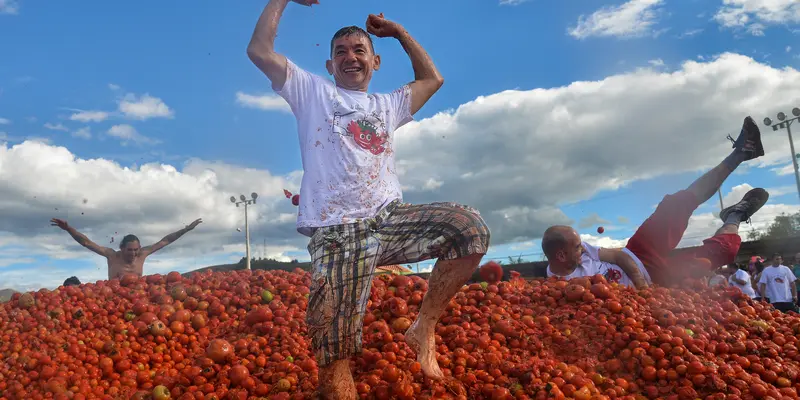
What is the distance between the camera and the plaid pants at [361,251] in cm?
305

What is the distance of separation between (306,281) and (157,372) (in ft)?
7.73

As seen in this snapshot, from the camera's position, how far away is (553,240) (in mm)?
6562

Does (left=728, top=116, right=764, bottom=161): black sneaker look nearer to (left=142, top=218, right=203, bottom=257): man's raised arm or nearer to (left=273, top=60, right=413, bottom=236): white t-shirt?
(left=273, top=60, right=413, bottom=236): white t-shirt

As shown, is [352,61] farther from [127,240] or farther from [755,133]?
[127,240]

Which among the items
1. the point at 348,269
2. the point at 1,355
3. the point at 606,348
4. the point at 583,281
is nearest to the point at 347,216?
the point at 348,269

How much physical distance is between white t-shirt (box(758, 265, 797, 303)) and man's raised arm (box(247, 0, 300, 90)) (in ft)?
41.4

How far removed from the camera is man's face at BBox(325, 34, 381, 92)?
11.4 feet

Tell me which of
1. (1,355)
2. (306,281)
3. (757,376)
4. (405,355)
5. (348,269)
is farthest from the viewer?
(306,281)

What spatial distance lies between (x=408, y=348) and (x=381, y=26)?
7.95 feet

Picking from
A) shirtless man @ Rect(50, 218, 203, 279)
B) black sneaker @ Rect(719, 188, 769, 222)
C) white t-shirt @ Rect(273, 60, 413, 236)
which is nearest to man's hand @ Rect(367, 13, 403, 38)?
white t-shirt @ Rect(273, 60, 413, 236)

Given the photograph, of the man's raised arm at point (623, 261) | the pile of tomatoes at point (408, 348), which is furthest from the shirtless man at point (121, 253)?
the man's raised arm at point (623, 261)

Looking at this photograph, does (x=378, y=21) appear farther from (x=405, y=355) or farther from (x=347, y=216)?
(x=405, y=355)

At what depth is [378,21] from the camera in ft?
12.3

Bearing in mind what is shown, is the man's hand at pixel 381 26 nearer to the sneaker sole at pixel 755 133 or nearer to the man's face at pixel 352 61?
the man's face at pixel 352 61
